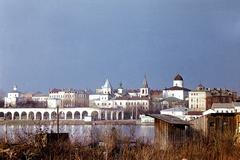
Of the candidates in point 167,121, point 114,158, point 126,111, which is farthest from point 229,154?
point 126,111

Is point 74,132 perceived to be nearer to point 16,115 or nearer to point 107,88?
point 16,115

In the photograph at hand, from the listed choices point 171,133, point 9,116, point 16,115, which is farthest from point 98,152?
point 16,115

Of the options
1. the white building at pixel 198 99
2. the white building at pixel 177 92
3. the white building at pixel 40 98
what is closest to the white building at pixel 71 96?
the white building at pixel 40 98

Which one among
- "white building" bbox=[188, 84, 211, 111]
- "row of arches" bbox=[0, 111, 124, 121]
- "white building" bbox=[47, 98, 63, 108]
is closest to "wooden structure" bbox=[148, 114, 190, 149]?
"white building" bbox=[188, 84, 211, 111]

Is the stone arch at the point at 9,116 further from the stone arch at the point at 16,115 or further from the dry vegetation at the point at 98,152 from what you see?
the dry vegetation at the point at 98,152

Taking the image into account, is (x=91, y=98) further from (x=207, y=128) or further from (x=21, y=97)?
(x=207, y=128)

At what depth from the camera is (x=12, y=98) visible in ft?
261

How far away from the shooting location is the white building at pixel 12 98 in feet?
242

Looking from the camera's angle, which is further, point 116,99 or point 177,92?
point 177,92

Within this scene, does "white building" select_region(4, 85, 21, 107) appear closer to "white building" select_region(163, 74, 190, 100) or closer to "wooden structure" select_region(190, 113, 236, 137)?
"white building" select_region(163, 74, 190, 100)

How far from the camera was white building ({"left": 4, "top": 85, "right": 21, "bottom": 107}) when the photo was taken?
73.8 meters

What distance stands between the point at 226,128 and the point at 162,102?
188 ft

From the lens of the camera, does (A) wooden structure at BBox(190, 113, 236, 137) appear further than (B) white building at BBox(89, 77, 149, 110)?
No

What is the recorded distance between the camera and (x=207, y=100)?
53938 mm
